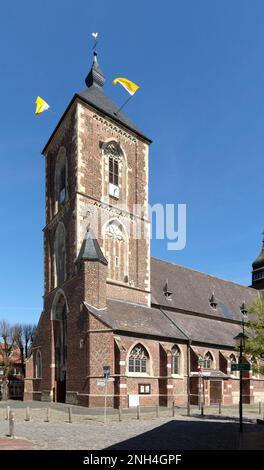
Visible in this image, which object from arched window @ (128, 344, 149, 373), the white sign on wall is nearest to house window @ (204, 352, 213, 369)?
arched window @ (128, 344, 149, 373)

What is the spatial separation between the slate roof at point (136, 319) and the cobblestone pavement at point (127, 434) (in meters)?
6.71

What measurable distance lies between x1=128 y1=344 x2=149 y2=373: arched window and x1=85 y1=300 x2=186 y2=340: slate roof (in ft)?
3.78

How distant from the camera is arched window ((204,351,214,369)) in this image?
36.0 metres

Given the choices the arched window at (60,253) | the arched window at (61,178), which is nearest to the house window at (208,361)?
the arched window at (60,253)

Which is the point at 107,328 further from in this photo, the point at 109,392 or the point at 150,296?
the point at 150,296

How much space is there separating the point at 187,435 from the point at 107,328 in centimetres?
1119

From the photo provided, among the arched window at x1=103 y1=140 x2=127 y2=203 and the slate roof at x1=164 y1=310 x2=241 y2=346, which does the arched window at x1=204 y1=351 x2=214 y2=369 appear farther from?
the arched window at x1=103 y1=140 x2=127 y2=203

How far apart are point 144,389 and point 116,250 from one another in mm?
9982

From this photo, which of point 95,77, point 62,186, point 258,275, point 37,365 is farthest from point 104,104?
point 258,275

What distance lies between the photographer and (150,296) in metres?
35.8

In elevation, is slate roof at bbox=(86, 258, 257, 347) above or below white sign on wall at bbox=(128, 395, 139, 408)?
above

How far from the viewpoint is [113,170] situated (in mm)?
35000
